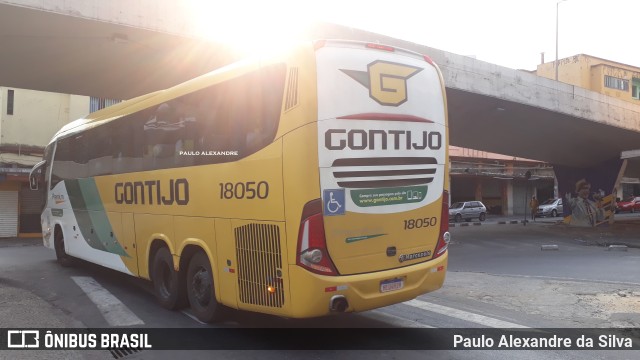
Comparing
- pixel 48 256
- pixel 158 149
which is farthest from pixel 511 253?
pixel 48 256

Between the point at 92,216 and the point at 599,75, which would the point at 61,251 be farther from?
the point at 599,75

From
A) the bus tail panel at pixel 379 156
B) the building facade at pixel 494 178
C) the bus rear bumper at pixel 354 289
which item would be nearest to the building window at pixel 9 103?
the bus tail panel at pixel 379 156

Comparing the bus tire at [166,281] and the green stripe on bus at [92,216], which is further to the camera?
the green stripe on bus at [92,216]

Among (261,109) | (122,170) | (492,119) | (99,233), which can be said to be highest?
(492,119)

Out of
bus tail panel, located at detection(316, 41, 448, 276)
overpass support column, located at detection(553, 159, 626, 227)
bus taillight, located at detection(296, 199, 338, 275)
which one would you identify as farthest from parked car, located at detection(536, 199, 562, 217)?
bus taillight, located at detection(296, 199, 338, 275)

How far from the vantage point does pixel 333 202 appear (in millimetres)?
5102

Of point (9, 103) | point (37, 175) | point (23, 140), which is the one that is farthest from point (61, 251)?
point (9, 103)

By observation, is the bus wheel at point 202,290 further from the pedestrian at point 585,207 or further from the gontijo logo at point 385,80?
the pedestrian at point 585,207

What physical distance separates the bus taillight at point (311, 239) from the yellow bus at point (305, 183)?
1 centimetres

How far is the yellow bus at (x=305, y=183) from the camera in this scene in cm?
504

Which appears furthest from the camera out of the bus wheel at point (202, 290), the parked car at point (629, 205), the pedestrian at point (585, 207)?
the parked car at point (629, 205)

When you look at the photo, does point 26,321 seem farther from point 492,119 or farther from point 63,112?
point 63,112

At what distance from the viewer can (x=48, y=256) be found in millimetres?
14820

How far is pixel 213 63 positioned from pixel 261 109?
872cm
